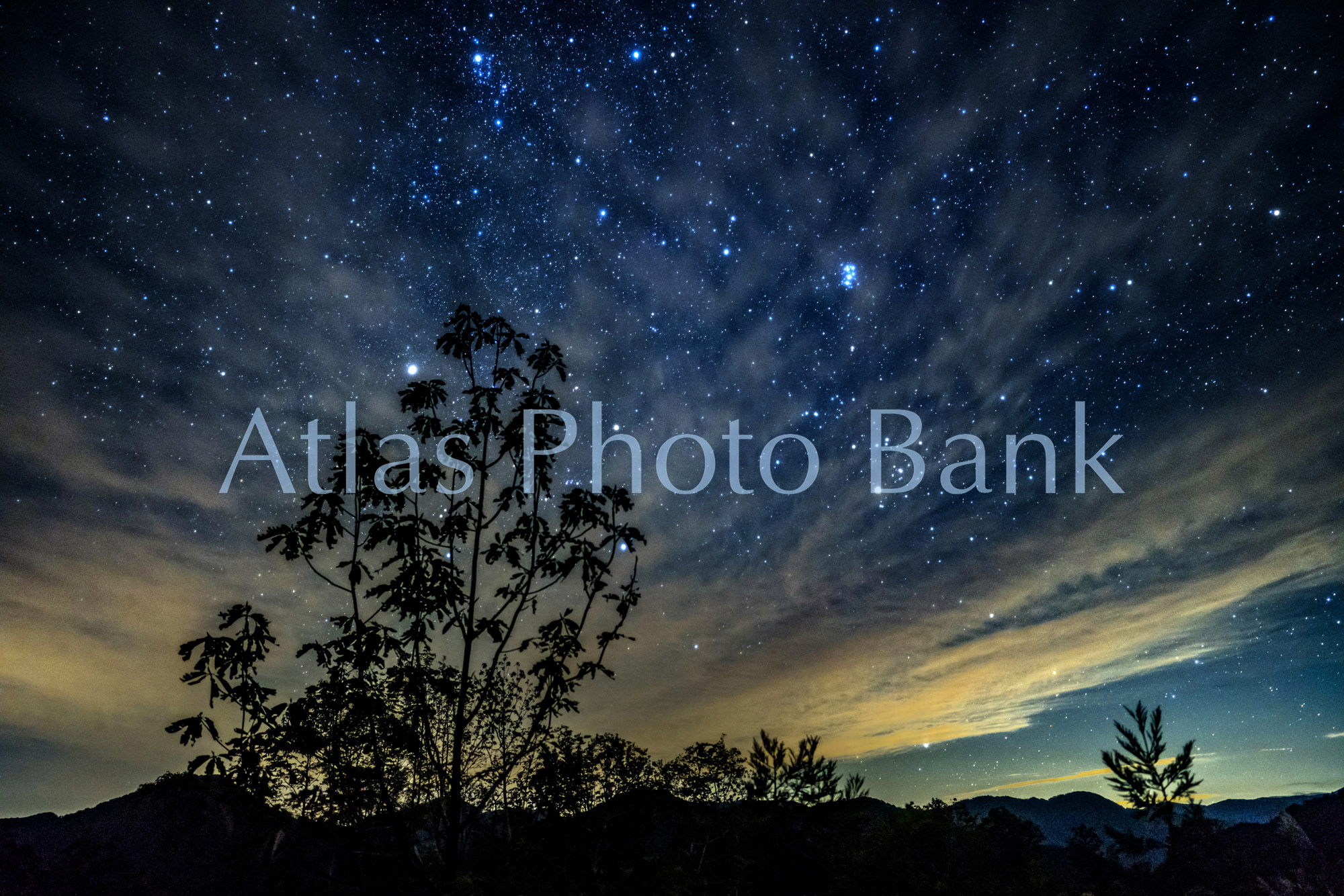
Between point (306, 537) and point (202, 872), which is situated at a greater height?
point (306, 537)

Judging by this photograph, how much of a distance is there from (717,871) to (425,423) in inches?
871

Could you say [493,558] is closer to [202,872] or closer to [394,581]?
[394,581]

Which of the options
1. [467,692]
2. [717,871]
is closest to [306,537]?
[467,692]

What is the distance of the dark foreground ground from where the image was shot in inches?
216

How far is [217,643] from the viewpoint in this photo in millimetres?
4535

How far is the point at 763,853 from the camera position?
24203mm

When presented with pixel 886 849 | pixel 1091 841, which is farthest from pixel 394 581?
pixel 1091 841

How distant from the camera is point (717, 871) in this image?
2023 cm

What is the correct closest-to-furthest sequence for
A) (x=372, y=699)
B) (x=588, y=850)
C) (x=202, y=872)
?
(x=372, y=699) < (x=588, y=850) < (x=202, y=872)

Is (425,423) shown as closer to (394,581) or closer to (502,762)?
(394,581)

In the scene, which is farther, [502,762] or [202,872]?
[202,872]

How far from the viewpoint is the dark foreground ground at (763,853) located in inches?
216

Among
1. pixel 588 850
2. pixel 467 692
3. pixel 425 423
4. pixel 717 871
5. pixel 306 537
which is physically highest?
pixel 425 423

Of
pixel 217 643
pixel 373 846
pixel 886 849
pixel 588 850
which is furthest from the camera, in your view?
pixel 886 849
